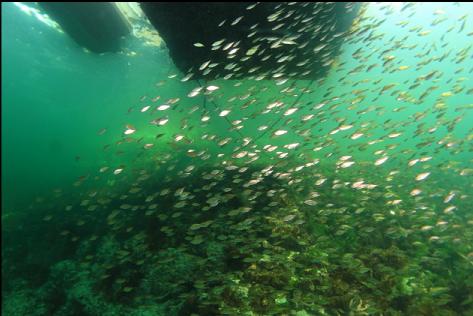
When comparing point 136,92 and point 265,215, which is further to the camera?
point 136,92

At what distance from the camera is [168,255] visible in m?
7.60

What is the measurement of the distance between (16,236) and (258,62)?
13.3 m

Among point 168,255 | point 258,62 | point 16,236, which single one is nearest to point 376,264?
point 168,255

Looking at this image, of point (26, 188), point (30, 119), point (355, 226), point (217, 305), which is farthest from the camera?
point (30, 119)

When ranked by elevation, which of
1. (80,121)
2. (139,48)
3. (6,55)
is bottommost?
(80,121)

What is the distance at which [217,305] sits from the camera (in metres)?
5.79

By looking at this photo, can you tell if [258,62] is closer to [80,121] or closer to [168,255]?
[168,255]

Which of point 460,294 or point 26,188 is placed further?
point 26,188

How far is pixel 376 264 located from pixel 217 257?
3.68 m

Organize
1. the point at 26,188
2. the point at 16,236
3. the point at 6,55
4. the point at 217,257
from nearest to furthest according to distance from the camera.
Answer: the point at 217,257, the point at 16,236, the point at 6,55, the point at 26,188

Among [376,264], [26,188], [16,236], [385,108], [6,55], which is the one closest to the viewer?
[376,264]

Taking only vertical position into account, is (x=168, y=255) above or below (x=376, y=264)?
above

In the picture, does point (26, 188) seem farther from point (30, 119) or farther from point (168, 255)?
point (30, 119)

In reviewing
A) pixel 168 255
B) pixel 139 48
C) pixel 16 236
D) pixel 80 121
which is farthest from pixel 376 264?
pixel 80 121
